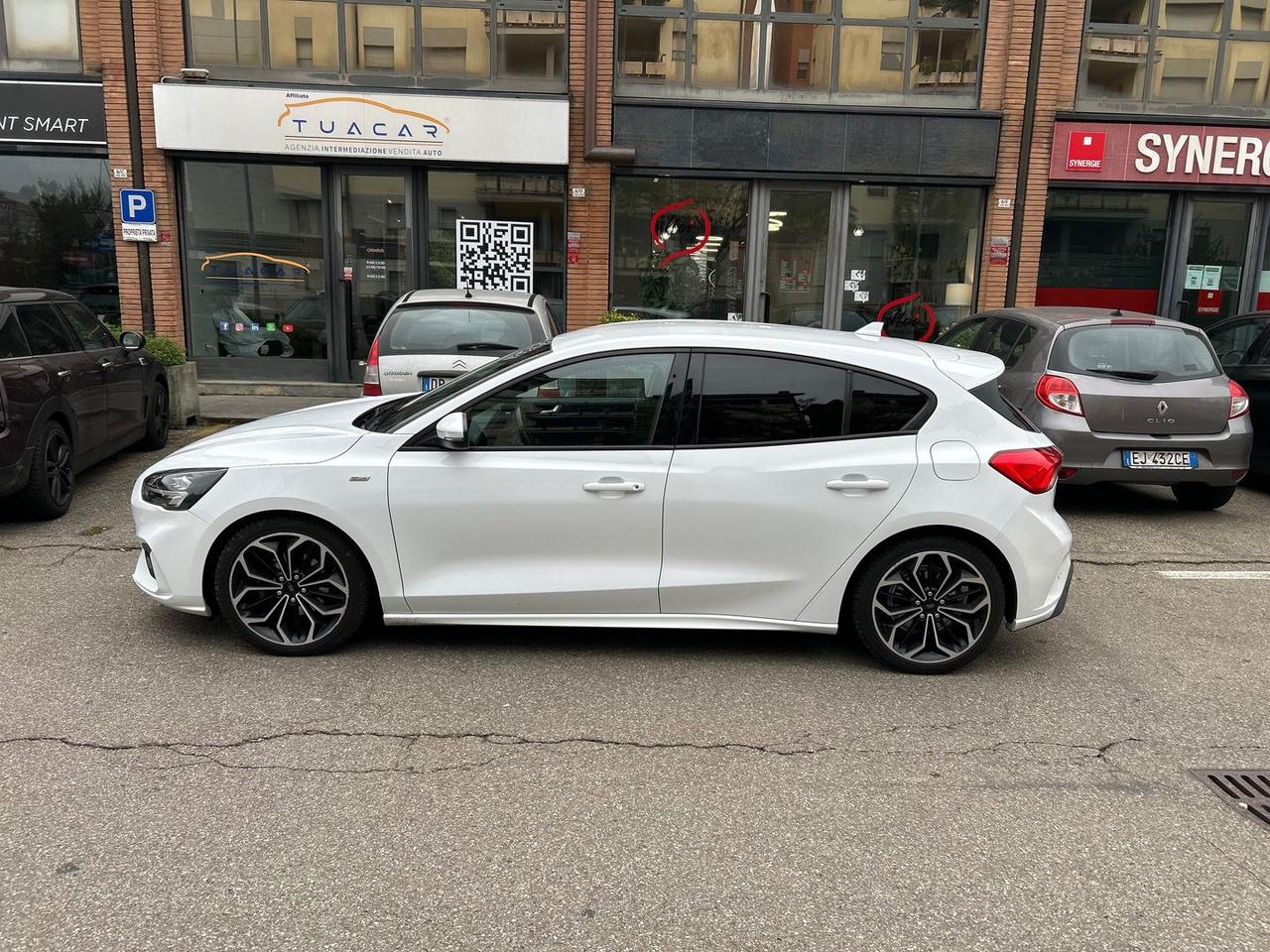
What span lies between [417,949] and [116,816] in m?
1.29

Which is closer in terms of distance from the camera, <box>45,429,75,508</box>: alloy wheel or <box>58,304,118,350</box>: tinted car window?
<box>45,429,75,508</box>: alloy wheel

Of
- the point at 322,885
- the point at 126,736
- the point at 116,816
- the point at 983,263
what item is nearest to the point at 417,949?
the point at 322,885

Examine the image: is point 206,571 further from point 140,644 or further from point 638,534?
point 638,534

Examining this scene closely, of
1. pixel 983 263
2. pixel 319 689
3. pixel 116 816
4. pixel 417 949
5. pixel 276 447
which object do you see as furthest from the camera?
pixel 983 263

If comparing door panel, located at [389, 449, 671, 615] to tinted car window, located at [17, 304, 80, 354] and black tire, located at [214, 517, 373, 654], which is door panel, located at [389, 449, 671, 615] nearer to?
black tire, located at [214, 517, 373, 654]

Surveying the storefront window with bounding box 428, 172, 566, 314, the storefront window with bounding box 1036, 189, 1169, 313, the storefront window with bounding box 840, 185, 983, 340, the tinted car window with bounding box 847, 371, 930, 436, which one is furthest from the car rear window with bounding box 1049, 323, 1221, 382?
the storefront window with bounding box 428, 172, 566, 314

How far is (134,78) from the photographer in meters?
12.9

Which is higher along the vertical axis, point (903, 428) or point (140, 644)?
point (903, 428)

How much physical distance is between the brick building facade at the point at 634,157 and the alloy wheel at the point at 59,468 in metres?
6.79

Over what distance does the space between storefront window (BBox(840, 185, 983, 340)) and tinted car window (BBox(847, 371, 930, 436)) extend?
9988 mm

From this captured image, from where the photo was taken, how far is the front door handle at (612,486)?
4.36 m

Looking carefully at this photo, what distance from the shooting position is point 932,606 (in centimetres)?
449

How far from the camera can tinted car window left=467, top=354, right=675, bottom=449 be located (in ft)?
14.6

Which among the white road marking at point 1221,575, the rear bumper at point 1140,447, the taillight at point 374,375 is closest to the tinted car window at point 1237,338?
the rear bumper at point 1140,447
